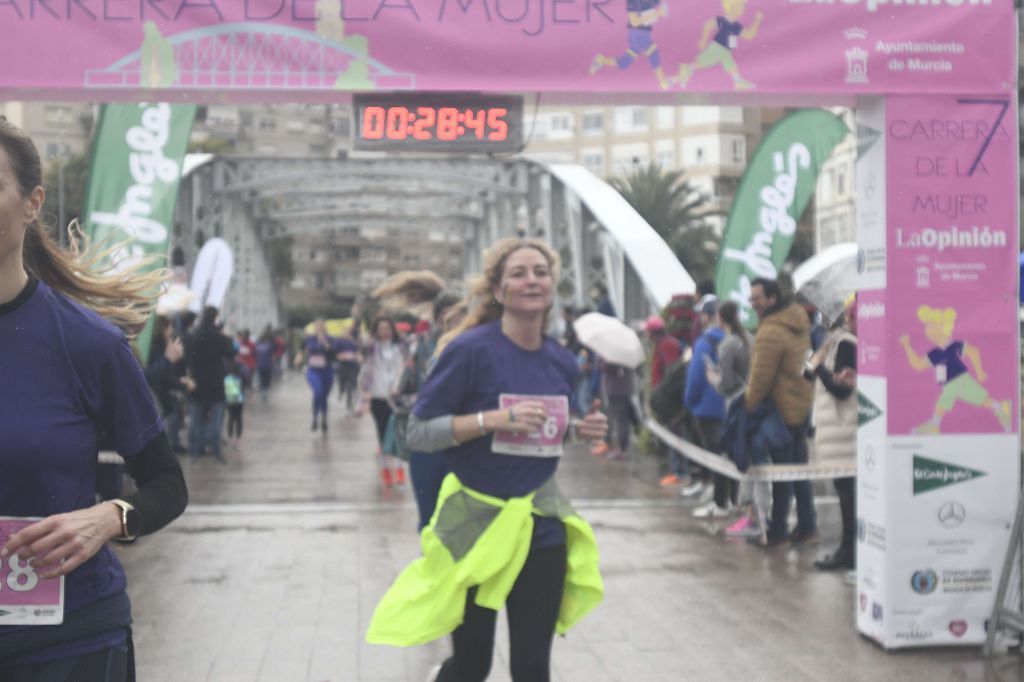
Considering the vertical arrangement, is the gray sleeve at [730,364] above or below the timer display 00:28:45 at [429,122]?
below

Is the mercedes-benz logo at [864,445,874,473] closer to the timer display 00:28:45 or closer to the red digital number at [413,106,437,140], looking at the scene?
the timer display 00:28:45

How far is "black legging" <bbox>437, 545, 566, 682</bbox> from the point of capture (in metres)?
4.57

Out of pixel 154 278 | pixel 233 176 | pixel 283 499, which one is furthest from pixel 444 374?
pixel 233 176

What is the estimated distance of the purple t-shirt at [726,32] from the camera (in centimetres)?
674

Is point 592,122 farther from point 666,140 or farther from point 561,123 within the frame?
point 666,140

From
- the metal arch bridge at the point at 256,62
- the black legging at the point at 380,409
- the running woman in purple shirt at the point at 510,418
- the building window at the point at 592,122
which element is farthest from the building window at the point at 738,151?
the building window at the point at 592,122

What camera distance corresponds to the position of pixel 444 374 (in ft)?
16.3

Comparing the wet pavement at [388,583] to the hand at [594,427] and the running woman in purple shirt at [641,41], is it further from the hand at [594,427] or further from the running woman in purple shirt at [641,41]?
the running woman in purple shirt at [641,41]

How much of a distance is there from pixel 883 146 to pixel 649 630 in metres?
2.67

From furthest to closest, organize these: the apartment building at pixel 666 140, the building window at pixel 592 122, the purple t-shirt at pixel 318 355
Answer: the building window at pixel 592 122 → the purple t-shirt at pixel 318 355 → the apartment building at pixel 666 140

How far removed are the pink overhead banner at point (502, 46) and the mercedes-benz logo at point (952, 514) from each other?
1.96 m

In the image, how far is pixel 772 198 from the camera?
575 inches

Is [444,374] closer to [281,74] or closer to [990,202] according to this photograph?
[281,74]

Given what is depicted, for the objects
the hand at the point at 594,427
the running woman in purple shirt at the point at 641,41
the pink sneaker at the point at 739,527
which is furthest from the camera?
the pink sneaker at the point at 739,527
